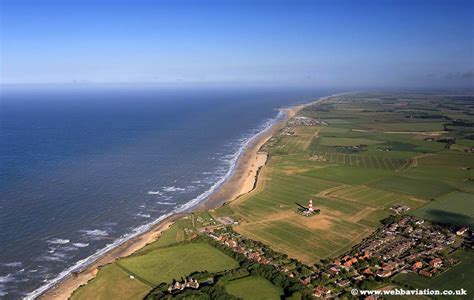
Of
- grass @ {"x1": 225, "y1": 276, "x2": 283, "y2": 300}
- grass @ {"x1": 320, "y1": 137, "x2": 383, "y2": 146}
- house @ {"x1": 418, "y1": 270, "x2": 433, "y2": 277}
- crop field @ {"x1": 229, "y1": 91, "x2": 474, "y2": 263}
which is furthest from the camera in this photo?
grass @ {"x1": 320, "y1": 137, "x2": 383, "y2": 146}

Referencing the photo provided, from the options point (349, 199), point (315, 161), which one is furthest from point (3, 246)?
point (315, 161)

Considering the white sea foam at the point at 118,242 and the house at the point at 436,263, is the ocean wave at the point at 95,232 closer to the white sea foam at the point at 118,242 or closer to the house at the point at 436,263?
the white sea foam at the point at 118,242

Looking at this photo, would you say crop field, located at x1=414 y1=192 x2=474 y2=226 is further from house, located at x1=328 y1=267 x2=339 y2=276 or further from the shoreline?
the shoreline

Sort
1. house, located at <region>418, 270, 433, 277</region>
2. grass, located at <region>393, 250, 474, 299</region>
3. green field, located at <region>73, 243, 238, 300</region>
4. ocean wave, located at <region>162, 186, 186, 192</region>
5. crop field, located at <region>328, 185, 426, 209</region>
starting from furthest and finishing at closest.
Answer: ocean wave, located at <region>162, 186, 186, 192</region> < crop field, located at <region>328, 185, 426, 209</region> < house, located at <region>418, 270, 433, 277</region> < green field, located at <region>73, 243, 238, 300</region> < grass, located at <region>393, 250, 474, 299</region>

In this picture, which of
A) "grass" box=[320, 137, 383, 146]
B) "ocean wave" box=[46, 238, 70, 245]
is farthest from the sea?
"grass" box=[320, 137, 383, 146]

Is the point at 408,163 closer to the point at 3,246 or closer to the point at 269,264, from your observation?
the point at 269,264
